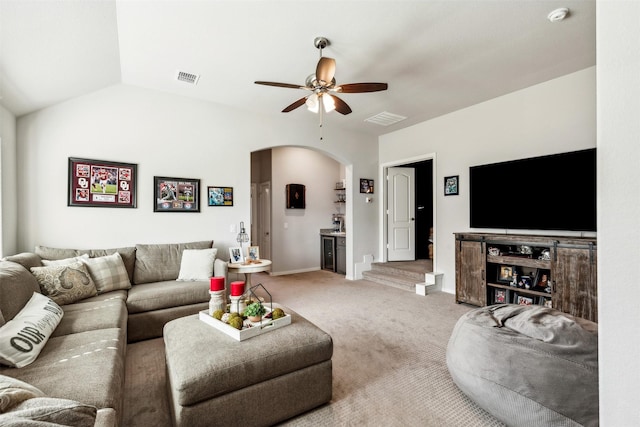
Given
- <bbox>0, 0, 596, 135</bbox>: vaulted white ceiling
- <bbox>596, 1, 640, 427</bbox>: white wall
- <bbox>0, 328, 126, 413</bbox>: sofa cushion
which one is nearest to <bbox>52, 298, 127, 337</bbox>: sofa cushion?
<bbox>0, 328, 126, 413</bbox>: sofa cushion

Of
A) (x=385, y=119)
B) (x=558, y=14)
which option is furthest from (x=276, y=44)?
(x=385, y=119)

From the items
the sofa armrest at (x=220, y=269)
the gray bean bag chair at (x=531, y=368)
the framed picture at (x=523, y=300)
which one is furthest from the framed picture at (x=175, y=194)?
the framed picture at (x=523, y=300)

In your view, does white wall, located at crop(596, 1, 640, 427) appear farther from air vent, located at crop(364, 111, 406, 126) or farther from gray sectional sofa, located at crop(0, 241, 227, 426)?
air vent, located at crop(364, 111, 406, 126)

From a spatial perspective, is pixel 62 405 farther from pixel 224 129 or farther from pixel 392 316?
pixel 224 129

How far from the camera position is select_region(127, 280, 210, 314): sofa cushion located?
2699 millimetres

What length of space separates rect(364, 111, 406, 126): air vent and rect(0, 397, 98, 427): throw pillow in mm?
4590

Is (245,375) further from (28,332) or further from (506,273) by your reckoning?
(506,273)

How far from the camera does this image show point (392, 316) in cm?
347

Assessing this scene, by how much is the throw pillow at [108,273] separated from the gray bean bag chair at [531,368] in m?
3.18

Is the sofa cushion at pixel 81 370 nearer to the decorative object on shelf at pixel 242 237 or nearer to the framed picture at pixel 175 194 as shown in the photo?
the framed picture at pixel 175 194

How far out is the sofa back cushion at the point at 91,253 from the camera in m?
2.90

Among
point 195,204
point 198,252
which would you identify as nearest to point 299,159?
point 195,204

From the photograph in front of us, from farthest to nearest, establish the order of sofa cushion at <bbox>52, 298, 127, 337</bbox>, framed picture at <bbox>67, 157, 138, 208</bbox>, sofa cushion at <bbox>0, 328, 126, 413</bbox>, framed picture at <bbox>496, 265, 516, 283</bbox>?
framed picture at <bbox>496, 265, 516, 283</bbox>, framed picture at <bbox>67, 157, 138, 208</bbox>, sofa cushion at <bbox>52, 298, 127, 337</bbox>, sofa cushion at <bbox>0, 328, 126, 413</bbox>

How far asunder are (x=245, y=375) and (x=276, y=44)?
9.02ft
